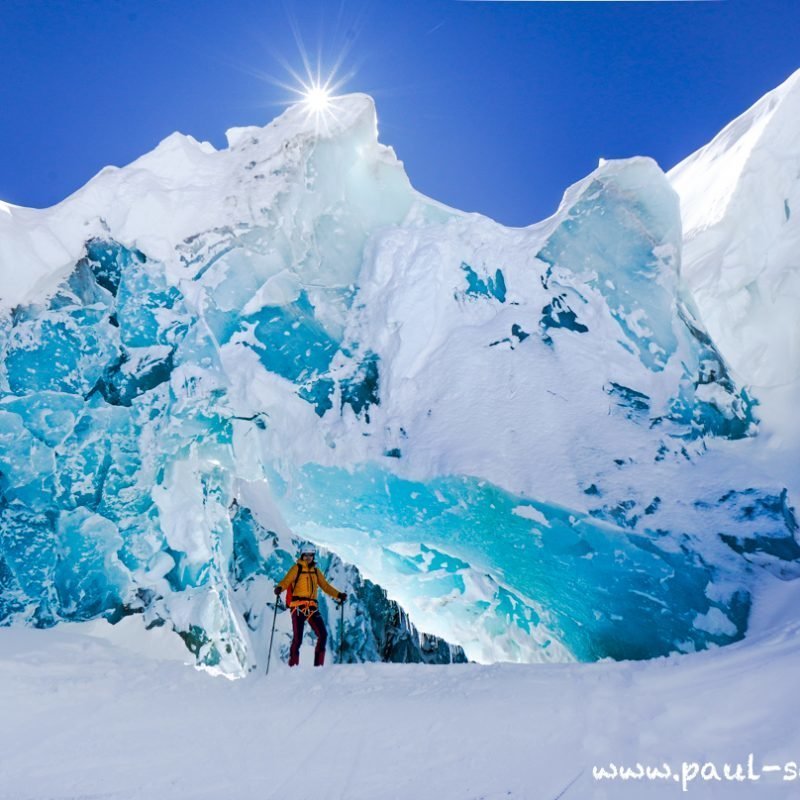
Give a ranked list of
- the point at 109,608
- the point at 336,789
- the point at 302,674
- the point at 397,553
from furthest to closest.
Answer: the point at 397,553
the point at 109,608
the point at 302,674
the point at 336,789

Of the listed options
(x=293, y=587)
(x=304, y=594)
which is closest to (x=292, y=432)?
(x=293, y=587)

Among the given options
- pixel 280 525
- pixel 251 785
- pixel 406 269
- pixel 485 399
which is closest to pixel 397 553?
pixel 485 399

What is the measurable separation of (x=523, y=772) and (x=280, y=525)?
9879mm

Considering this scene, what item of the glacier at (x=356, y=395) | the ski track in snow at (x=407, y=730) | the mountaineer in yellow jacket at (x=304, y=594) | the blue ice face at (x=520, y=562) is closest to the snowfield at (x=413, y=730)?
the ski track in snow at (x=407, y=730)

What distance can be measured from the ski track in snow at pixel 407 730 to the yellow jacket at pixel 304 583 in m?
2.04

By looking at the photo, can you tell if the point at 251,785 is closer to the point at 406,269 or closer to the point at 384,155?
the point at 406,269

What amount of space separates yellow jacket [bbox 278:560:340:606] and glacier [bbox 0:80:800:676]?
1907 mm

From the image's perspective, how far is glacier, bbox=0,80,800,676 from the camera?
816 cm

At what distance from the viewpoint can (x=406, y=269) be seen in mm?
9656

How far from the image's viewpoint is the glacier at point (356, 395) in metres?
8.16

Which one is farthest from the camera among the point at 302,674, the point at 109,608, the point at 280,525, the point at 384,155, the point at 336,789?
the point at 280,525

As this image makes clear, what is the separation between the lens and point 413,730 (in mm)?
3449

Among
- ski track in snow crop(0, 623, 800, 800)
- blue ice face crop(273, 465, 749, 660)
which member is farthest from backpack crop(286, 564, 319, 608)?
ski track in snow crop(0, 623, 800, 800)

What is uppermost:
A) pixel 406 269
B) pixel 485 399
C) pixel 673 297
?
pixel 406 269
